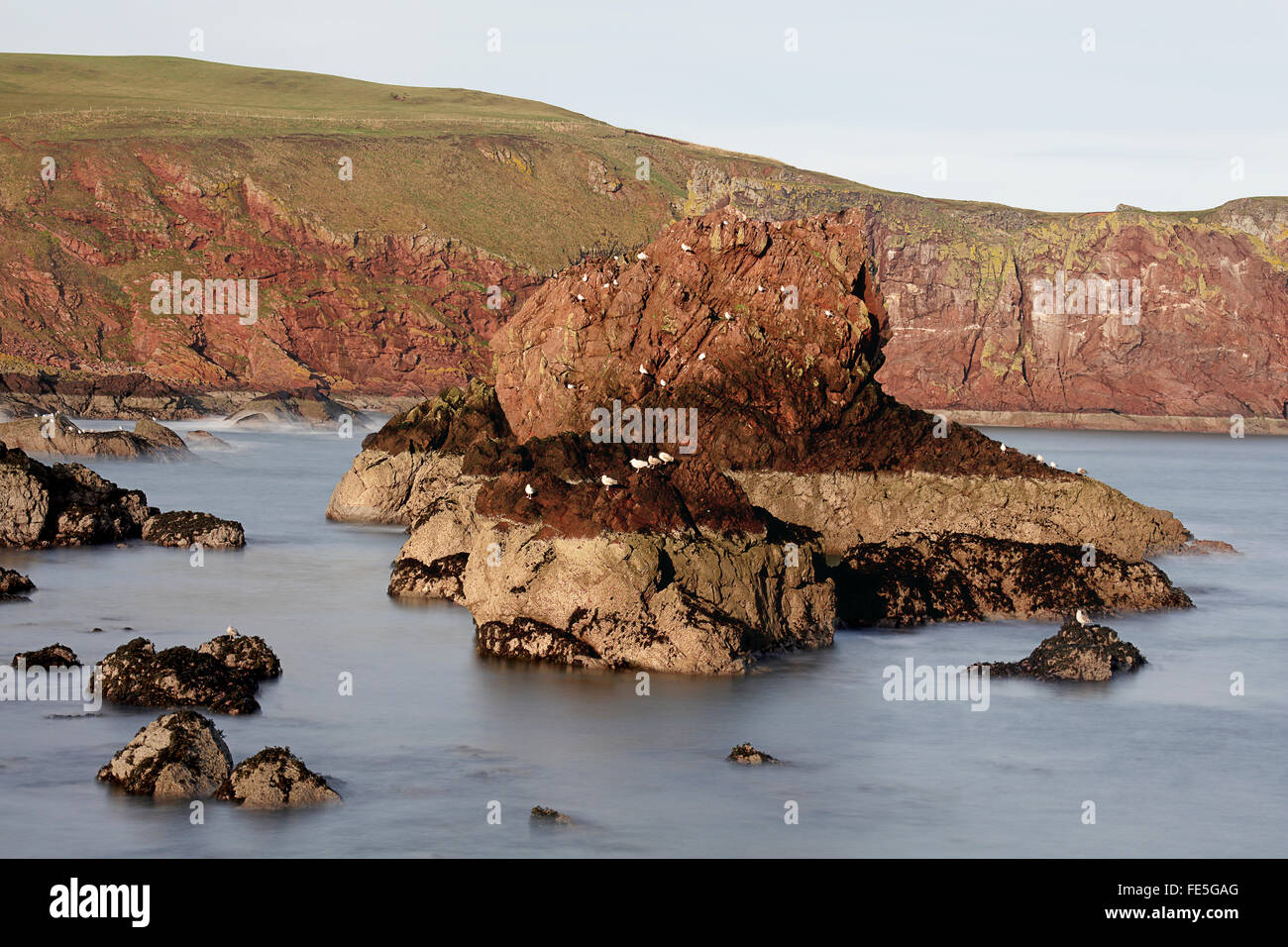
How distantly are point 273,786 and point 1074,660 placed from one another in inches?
541

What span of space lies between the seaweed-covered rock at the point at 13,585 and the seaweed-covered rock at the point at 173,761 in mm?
13259

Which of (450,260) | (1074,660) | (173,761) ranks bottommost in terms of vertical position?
(1074,660)

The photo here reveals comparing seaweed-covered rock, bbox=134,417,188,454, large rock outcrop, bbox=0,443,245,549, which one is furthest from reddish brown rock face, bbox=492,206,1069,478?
seaweed-covered rock, bbox=134,417,188,454

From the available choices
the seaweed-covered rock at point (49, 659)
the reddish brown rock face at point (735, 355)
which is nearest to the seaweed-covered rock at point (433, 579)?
the seaweed-covered rock at point (49, 659)

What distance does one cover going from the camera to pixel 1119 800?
18.2m

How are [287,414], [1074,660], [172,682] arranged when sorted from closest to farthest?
[172,682] → [1074,660] → [287,414]

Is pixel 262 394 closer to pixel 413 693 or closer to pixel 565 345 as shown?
pixel 565 345

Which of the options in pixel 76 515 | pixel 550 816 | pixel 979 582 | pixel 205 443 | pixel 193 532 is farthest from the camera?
pixel 205 443

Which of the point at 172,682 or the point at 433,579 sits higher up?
the point at 433,579

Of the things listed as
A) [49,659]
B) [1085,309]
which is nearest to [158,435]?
[49,659]

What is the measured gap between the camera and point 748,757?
19.0 m

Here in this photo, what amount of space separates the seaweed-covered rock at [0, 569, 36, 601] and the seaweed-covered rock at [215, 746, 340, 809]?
1455 cm

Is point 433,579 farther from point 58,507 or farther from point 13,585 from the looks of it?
point 58,507

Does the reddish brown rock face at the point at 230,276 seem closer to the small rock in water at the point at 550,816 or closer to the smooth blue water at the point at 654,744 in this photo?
the smooth blue water at the point at 654,744
